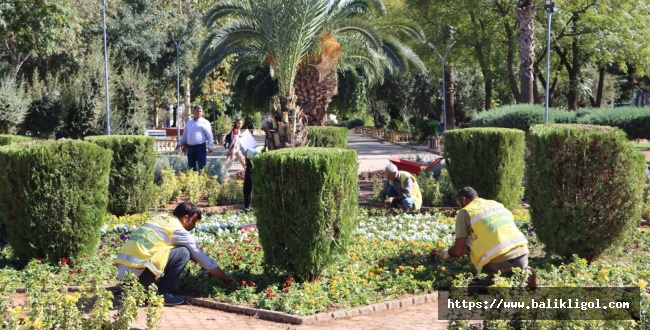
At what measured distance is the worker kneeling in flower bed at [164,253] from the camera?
690 cm

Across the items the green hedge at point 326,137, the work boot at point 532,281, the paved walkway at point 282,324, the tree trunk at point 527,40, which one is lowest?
the paved walkway at point 282,324

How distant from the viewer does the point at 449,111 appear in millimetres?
41812

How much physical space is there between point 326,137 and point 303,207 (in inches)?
347

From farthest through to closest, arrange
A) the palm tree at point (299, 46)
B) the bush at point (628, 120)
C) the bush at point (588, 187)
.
Result: the bush at point (628, 120) → the palm tree at point (299, 46) → the bush at point (588, 187)

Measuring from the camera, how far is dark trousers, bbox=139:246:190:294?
22.8ft

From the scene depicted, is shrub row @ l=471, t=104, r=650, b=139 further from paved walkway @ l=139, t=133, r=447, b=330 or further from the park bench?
the park bench

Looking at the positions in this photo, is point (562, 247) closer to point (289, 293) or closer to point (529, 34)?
point (289, 293)

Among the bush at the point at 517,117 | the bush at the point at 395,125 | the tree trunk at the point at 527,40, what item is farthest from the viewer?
the bush at the point at 395,125

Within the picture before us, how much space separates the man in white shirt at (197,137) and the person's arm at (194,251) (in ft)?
27.1

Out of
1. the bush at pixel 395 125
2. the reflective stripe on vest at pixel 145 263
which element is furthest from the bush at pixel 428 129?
the reflective stripe on vest at pixel 145 263

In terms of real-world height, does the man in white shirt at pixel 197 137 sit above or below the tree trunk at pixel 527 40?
below

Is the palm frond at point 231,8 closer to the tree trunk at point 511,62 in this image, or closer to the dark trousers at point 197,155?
the dark trousers at point 197,155

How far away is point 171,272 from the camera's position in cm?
707

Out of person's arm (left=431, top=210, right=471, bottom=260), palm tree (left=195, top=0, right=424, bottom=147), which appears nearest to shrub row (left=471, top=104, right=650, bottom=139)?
palm tree (left=195, top=0, right=424, bottom=147)
